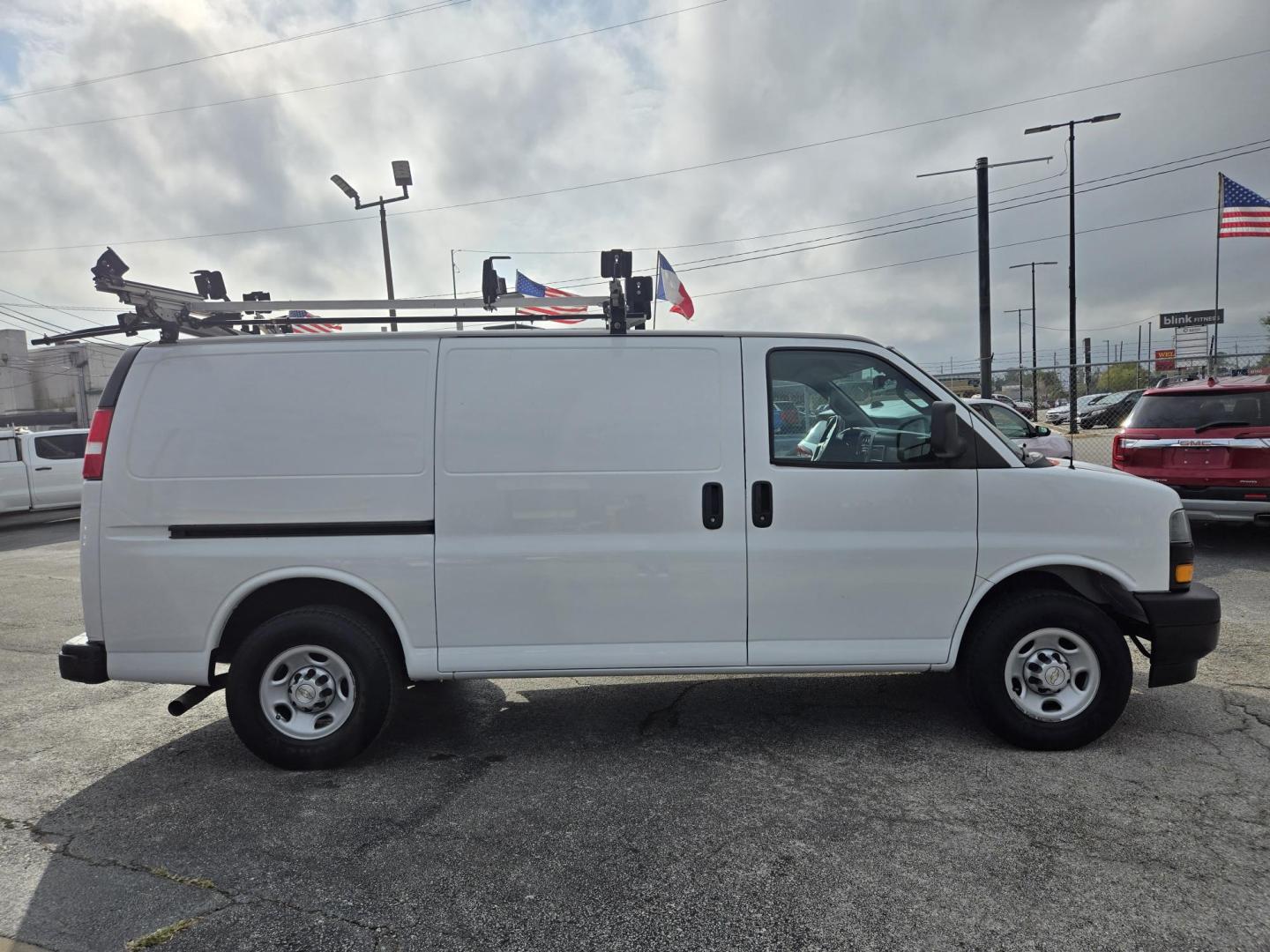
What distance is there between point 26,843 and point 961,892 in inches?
146

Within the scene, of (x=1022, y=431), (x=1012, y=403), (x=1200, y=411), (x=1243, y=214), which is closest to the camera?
(x=1200, y=411)

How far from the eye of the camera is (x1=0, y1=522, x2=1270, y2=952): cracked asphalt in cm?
276

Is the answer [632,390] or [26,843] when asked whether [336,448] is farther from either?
[26,843]

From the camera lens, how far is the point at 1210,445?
27.3 ft

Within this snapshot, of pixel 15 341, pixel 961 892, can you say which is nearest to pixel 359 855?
pixel 961 892

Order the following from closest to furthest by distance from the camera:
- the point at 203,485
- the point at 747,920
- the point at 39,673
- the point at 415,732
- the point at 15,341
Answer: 1. the point at 747,920
2. the point at 203,485
3. the point at 415,732
4. the point at 39,673
5. the point at 15,341

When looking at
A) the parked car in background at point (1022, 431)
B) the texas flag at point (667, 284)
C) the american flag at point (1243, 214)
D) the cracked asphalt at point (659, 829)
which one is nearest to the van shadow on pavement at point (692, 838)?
the cracked asphalt at point (659, 829)

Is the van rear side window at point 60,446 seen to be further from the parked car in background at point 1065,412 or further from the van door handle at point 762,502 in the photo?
the parked car in background at point 1065,412

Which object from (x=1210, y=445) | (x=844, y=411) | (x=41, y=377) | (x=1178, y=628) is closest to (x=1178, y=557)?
(x=1178, y=628)

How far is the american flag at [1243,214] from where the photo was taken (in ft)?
61.6

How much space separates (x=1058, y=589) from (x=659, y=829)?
92.5 inches

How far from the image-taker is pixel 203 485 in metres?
3.95

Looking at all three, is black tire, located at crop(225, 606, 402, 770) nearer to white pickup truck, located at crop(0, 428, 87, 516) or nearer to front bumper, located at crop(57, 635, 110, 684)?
front bumper, located at crop(57, 635, 110, 684)

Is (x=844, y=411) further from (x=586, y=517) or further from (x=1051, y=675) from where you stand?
(x=1051, y=675)
